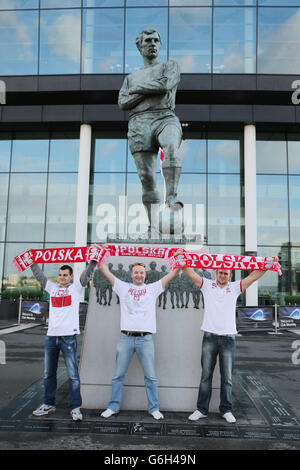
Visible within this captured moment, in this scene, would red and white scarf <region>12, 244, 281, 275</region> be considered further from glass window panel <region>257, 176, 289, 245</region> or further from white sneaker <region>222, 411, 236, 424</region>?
glass window panel <region>257, 176, 289, 245</region>

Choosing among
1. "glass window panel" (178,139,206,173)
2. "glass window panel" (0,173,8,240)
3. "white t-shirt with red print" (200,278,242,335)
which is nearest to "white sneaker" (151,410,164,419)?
"white t-shirt with red print" (200,278,242,335)

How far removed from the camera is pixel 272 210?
67.2 feet

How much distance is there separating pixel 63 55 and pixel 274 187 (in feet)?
41.2

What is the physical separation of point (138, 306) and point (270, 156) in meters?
18.2

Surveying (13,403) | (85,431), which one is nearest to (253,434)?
(85,431)

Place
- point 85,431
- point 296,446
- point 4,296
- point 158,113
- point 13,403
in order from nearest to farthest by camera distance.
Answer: point 296,446 < point 85,431 < point 13,403 < point 158,113 < point 4,296

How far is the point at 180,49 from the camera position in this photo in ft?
62.4

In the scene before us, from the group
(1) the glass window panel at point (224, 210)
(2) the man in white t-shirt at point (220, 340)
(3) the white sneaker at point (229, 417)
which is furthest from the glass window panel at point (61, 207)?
(3) the white sneaker at point (229, 417)

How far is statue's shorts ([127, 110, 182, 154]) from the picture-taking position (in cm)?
635

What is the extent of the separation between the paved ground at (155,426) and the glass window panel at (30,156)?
1572 centimetres

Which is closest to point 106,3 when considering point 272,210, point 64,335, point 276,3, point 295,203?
point 276,3

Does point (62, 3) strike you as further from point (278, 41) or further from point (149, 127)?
point (149, 127)
